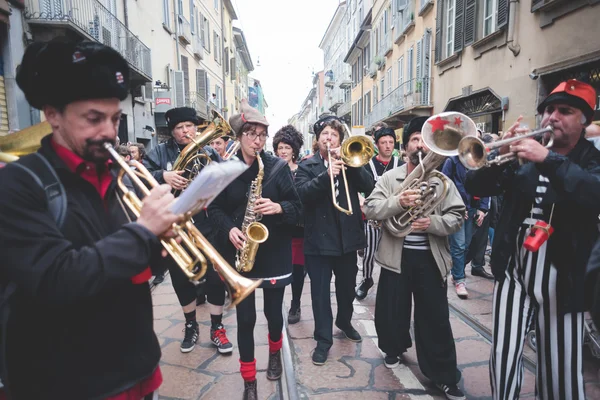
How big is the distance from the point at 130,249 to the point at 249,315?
1.76m

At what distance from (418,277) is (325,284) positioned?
34.8 inches

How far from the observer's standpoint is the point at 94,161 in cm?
142

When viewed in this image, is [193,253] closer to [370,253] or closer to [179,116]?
[179,116]

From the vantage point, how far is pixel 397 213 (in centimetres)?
301

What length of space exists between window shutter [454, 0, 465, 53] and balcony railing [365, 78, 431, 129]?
278 cm

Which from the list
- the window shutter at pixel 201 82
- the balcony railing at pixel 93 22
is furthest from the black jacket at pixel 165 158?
the window shutter at pixel 201 82

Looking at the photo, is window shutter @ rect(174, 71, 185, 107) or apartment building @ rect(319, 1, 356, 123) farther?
apartment building @ rect(319, 1, 356, 123)

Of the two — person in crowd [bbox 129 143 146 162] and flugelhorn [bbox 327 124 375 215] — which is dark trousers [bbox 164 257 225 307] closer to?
flugelhorn [bbox 327 124 375 215]

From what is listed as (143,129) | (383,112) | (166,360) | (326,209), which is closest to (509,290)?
(326,209)

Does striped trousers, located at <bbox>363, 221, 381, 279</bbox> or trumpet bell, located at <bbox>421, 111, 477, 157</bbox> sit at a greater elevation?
trumpet bell, located at <bbox>421, 111, 477, 157</bbox>

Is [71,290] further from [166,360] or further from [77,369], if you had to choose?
[166,360]

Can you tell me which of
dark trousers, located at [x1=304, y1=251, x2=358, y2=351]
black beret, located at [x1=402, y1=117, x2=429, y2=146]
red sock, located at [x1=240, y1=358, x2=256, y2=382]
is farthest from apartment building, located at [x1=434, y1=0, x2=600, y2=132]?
red sock, located at [x1=240, y1=358, x2=256, y2=382]

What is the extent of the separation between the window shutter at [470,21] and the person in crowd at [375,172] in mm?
7782

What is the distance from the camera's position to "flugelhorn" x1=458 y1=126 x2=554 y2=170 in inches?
84.1
